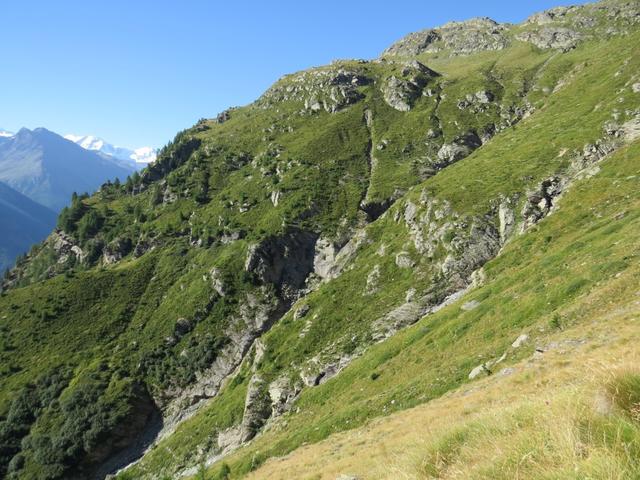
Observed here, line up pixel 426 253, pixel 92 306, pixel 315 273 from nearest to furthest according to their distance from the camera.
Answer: pixel 426 253 → pixel 315 273 → pixel 92 306

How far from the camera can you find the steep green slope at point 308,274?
163 ft

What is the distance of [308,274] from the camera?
362ft

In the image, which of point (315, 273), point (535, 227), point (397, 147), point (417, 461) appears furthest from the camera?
point (397, 147)

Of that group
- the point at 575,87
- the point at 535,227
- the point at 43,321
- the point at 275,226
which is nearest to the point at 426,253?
the point at 535,227

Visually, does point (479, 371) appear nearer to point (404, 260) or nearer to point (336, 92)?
point (404, 260)

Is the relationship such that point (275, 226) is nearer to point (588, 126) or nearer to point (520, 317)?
point (588, 126)

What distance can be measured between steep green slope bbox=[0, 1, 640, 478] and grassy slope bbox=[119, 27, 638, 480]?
35cm

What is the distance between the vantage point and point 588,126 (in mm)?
84875

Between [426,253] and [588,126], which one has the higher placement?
[588,126]

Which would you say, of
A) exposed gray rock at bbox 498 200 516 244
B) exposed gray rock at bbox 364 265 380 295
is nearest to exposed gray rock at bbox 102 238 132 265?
exposed gray rock at bbox 364 265 380 295

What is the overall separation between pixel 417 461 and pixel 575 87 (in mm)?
141688

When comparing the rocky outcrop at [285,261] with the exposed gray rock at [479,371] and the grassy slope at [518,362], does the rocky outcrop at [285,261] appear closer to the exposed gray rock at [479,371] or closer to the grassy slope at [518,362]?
the grassy slope at [518,362]

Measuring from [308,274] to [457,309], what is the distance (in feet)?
212

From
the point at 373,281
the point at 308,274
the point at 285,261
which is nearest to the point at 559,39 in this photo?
the point at 308,274
